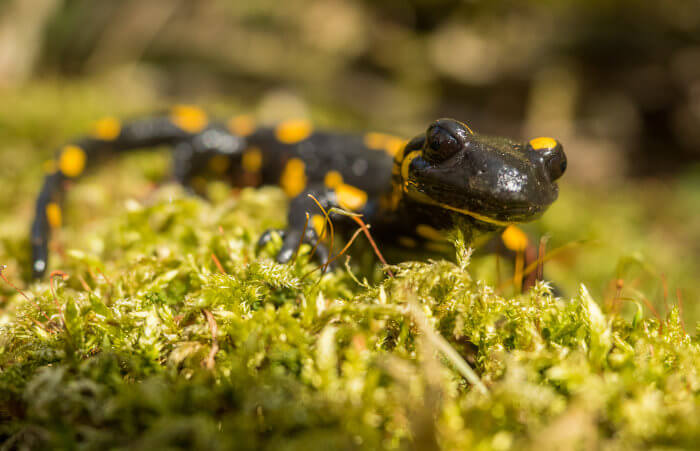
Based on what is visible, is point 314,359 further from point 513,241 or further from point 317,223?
point 513,241

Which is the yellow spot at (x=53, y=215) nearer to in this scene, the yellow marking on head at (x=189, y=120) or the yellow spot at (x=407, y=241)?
the yellow marking on head at (x=189, y=120)

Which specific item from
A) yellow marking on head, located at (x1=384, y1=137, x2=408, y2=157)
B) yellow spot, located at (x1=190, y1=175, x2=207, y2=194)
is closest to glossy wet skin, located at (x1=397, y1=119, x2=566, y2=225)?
yellow marking on head, located at (x1=384, y1=137, x2=408, y2=157)

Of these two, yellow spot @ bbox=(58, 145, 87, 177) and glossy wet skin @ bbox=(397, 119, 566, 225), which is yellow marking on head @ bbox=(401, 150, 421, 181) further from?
yellow spot @ bbox=(58, 145, 87, 177)

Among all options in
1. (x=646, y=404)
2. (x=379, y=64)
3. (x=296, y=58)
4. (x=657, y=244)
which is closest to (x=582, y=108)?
(x=379, y=64)

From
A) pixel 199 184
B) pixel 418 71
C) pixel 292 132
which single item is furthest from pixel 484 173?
pixel 418 71

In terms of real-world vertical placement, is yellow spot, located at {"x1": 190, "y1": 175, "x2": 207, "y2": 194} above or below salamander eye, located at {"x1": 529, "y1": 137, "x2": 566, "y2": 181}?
below

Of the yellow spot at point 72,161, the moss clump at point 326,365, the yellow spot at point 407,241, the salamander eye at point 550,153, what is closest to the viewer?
the moss clump at point 326,365

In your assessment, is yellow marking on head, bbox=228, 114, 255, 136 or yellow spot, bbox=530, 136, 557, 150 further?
yellow marking on head, bbox=228, 114, 255, 136

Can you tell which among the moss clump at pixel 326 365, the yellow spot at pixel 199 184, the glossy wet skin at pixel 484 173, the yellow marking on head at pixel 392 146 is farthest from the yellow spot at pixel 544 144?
the yellow spot at pixel 199 184
